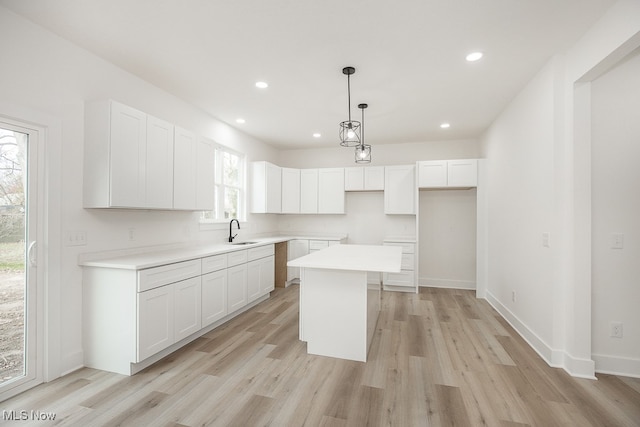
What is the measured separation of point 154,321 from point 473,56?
11.8 feet

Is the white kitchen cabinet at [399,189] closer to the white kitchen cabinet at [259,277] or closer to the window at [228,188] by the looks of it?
the white kitchen cabinet at [259,277]

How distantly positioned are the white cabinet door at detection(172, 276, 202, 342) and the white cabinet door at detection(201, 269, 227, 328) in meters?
0.08

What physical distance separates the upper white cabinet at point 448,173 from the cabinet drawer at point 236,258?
3096 mm

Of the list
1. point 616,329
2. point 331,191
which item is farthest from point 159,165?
point 616,329

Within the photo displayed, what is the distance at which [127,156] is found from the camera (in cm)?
264

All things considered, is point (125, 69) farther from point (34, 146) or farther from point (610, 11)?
point (610, 11)

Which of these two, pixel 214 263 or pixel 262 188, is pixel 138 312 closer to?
pixel 214 263

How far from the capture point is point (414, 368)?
2.54 m

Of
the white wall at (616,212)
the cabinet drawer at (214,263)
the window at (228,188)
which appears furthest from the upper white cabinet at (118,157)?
the white wall at (616,212)

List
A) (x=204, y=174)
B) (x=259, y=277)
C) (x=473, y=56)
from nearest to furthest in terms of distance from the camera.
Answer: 1. (x=473, y=56)
2. (x=204, y=174)
3. (x=259, y=277)

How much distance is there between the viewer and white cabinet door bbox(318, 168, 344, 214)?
572cm

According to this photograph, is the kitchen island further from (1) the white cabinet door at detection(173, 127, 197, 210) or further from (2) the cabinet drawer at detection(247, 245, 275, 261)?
(1) the white cabinet door at detection(173, 127, 197, 210)

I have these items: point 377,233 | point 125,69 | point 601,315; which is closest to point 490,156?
point 377,233

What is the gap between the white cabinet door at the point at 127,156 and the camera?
2.53 meters
